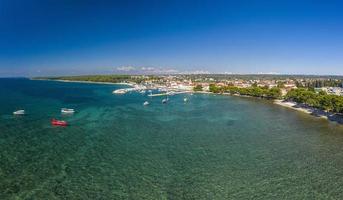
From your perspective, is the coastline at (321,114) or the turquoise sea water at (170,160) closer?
the turquoise sea water at (170,160)

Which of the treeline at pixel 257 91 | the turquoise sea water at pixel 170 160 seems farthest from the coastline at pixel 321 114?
the treeline at pixel 257 91

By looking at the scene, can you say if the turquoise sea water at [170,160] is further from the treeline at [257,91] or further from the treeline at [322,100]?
the treeline at [257,91]

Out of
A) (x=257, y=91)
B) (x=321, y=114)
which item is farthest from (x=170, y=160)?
(x=257, y=91)

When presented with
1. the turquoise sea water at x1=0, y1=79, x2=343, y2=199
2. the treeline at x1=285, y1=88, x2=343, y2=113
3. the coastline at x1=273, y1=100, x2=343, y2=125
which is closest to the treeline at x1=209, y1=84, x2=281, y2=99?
the treeline at x1=285, y1=88, x2=343, y2=113

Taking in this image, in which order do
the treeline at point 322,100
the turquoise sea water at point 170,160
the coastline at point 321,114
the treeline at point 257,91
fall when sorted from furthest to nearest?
the treeline at point 257,91, the treeline at point 322,100, the coastline at point 321,114, the turquoise sea water at point 170,160

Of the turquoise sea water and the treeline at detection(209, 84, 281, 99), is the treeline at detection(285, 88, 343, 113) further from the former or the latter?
the treeline at detection(209, 84, 281, 99)

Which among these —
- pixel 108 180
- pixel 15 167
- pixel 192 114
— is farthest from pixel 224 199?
pixel 192 114

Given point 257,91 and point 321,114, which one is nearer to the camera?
point 321,114

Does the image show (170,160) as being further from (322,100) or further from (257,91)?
(257,91)

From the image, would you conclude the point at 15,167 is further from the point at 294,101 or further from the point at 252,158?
the point at 294,101
